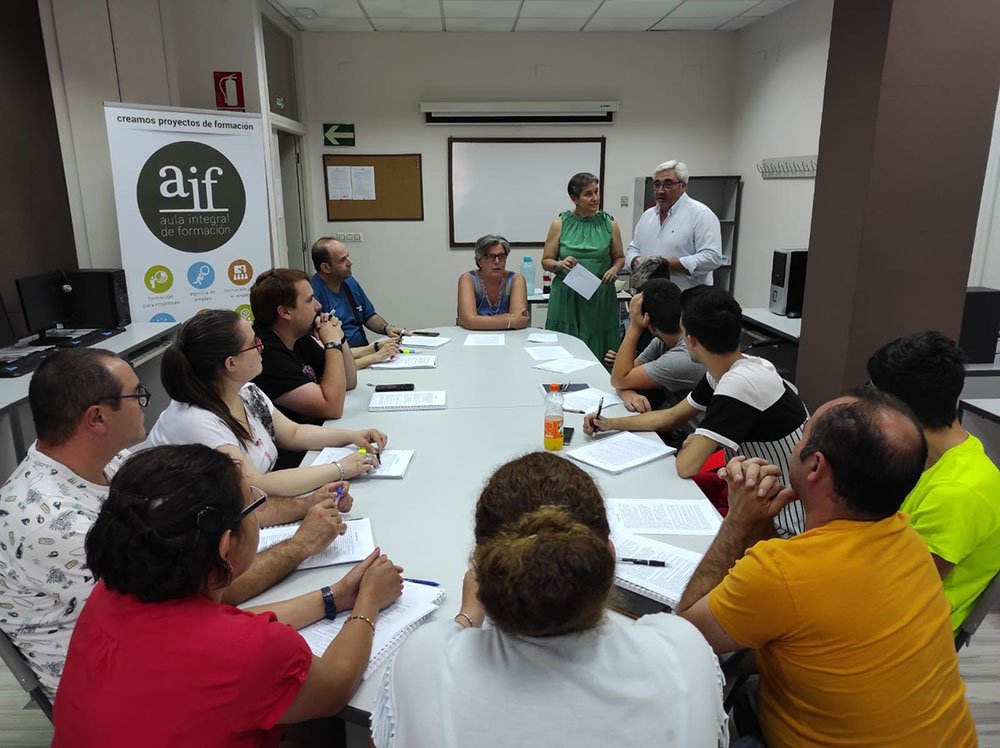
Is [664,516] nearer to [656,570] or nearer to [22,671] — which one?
[656,570]

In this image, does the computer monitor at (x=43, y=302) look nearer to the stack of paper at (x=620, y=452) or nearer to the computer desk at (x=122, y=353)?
Answer: the computer desk at (x=122, y=353)

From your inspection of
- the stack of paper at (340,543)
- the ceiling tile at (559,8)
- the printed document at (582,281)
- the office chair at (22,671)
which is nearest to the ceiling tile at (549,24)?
the ceiling tile at (559,8)

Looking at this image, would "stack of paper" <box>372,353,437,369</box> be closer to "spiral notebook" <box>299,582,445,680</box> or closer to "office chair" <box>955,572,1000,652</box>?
"spiral notebook" <box>299,582,445,680</box>

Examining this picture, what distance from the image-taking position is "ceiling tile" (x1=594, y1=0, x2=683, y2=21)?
490 cm

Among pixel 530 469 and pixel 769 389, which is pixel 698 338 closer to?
pixel 769 389

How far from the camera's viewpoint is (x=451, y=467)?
6.59ft

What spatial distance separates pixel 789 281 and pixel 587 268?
135 centimetres

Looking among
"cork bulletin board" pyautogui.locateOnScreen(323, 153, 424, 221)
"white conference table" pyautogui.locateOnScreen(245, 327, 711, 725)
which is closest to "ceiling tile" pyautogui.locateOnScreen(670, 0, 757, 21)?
"cork bulletin board" pyautogui.locateOnScreen(323, 153, 424, 221)

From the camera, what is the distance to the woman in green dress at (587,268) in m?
4.09

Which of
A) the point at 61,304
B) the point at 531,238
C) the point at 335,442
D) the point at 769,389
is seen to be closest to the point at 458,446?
the point at 335,442

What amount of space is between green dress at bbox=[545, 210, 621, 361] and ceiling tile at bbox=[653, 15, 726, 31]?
Result: 2486 millimetres

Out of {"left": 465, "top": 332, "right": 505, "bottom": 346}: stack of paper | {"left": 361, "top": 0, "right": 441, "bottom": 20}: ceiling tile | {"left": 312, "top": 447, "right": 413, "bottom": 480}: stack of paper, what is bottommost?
{"left": 312, "top": 447, "right": 413, "bottom": 480}: stack of paper

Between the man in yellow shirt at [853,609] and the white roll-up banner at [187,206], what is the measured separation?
4125 millimetres

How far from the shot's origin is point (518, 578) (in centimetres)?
78
